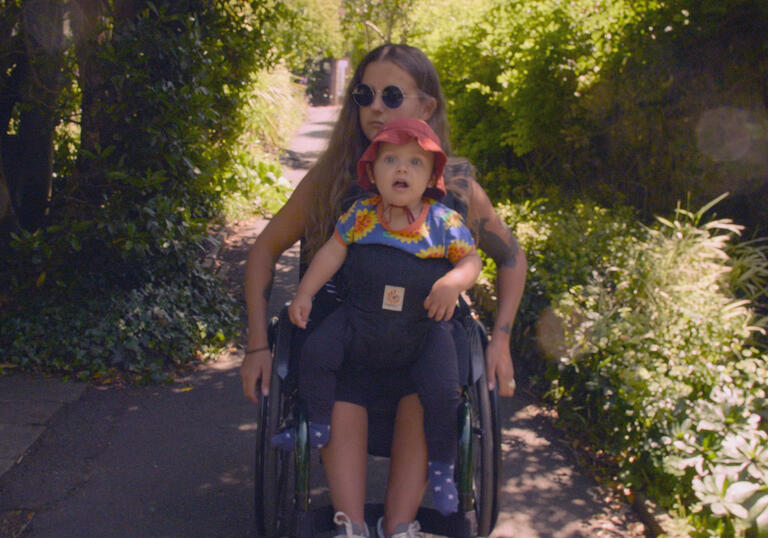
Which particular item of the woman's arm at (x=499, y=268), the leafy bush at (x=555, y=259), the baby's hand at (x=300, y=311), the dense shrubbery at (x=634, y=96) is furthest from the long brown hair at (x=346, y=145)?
the dense shrubbery at (x=634, y=96)

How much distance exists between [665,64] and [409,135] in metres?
4.62

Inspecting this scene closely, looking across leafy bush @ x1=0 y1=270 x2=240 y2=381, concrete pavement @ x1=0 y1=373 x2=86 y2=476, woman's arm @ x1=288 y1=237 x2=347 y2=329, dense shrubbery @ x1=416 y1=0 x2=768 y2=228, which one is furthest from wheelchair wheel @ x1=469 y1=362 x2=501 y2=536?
dense shrubbery @ x1=416 y1=0 x2=768 y2=228

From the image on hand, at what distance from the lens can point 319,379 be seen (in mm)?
2367

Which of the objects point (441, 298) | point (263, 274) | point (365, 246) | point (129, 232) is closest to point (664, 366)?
point (441, 298)

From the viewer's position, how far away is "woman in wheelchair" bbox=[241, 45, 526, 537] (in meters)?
2.46

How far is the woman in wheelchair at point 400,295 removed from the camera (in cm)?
235

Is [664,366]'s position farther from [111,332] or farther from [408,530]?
[111,332]

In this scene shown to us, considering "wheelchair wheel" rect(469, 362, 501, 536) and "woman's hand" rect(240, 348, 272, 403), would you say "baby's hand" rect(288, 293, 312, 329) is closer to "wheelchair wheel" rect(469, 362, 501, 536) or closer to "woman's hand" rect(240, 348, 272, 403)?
"woman's hand" rect(240, 348, 272, 403)

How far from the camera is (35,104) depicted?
4.92 m

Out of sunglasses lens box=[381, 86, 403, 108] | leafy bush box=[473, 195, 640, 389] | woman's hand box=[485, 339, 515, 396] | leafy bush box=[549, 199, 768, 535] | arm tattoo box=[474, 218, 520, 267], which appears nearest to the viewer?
woman's hand box=[485, 339, 515, 396]

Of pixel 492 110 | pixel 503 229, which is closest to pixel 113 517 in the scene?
pixel 503 229

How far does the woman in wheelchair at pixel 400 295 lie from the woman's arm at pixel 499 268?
0.85 ft

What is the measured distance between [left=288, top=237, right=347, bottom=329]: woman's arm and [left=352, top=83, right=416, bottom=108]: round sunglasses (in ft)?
1.99

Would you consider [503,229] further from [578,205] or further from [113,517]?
[578,205]
